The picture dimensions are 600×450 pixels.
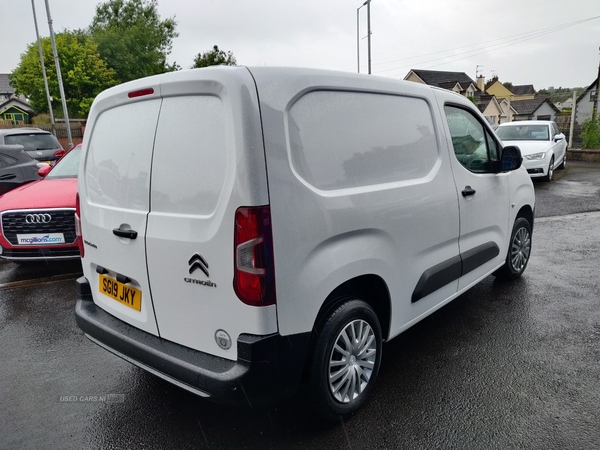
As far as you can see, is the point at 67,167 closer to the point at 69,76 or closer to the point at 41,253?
the point at 41,253

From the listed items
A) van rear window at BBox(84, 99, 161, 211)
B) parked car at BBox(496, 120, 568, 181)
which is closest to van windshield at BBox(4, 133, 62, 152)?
van rear window at BBox(84, 99, 161, 211)

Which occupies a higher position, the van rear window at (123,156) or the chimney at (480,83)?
the chimney at (480,83)

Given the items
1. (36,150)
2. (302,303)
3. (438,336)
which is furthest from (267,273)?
(36,150)

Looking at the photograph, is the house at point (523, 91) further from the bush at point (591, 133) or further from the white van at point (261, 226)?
the white van at point (261, 226)

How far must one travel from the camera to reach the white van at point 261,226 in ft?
7.06

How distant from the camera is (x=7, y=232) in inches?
210

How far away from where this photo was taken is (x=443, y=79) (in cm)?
6212

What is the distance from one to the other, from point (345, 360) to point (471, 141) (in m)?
2.22

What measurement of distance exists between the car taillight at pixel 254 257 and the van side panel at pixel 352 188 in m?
0.05

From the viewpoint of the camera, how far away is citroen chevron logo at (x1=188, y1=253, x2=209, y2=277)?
2238mm

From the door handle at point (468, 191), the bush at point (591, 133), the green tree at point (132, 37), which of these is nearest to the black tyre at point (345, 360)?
the door handle at point (468, 191)

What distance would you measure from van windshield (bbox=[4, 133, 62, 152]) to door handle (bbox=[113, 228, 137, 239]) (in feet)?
37.3

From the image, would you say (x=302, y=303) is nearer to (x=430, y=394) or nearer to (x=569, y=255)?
(x=430, y=394)

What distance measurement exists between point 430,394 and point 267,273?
5.04ft
